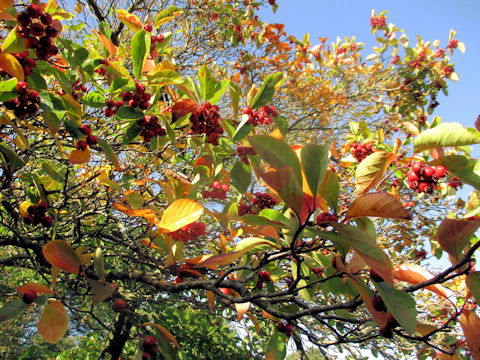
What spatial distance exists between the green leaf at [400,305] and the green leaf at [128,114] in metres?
1.18

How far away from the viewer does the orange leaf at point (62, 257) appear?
3.38 ft

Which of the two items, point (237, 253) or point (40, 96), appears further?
point (40, 96)

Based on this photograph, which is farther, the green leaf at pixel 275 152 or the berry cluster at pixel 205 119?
the berry cluster at pixel 205 119

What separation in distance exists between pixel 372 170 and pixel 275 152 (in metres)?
0.36

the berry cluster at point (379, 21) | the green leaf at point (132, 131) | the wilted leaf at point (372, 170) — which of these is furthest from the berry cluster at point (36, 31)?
the berry cluster at point (379, 21)

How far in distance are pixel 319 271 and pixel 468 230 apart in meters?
1.03

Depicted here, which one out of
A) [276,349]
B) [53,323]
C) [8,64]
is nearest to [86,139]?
[8,64]

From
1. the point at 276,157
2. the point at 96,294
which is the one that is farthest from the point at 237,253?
the point at 96,294

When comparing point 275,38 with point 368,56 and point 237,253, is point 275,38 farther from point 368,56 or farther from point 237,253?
point 237,253

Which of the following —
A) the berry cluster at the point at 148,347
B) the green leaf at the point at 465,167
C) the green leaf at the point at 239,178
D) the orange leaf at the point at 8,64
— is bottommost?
the berry cluster at the point at 148,347

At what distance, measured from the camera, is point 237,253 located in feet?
3.06

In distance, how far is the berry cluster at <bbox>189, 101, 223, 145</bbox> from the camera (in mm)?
1520

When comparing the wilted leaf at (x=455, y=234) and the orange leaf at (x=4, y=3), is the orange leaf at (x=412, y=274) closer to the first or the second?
the wilted leaf at (x=455, y=234)

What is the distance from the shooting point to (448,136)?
857 millimetres
